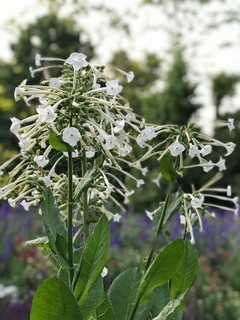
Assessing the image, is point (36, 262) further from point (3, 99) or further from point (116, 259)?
point (3, 99)

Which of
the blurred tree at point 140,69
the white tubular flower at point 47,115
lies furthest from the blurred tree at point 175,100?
the white tubular flower at point 47,115

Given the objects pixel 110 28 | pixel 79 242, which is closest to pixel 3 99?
pixel 110 28

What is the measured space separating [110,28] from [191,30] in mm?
2692

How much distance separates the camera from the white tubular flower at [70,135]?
103cm

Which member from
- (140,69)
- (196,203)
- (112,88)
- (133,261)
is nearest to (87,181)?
(112,88)

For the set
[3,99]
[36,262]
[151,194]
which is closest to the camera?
[36,262]

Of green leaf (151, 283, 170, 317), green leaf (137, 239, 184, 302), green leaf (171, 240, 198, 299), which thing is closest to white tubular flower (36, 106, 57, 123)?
green leaf (137, 239, 184, 302)

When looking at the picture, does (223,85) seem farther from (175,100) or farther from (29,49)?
(175,100)

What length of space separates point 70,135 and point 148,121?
8383mm

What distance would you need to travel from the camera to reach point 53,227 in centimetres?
120

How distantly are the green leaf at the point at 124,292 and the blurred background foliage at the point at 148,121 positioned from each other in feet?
0.28

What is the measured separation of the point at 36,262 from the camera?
544cm

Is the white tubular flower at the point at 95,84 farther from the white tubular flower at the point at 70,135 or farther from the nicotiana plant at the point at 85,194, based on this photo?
the white tubular flower at the point at 70,135

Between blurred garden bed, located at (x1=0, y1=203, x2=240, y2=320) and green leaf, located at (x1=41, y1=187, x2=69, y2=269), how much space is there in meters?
2.53
